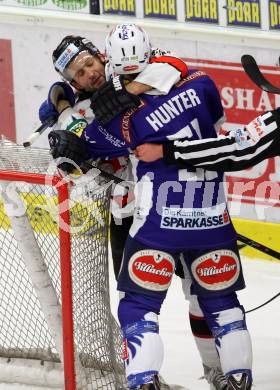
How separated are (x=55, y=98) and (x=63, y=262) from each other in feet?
2.01

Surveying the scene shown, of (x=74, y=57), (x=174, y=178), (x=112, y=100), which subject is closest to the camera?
(x=112, y=100)

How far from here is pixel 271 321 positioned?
18.4 feet

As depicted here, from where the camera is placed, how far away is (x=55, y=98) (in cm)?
447

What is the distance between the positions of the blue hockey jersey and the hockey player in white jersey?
0.18ft

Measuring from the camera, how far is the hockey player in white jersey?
4.04 metres

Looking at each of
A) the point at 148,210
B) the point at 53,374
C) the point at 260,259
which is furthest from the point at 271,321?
the point at 148,210

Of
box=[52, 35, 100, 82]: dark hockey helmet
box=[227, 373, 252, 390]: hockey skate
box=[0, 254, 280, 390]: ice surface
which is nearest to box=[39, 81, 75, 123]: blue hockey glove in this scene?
box=[52, 35, 100, 82]: dark hockey helmet

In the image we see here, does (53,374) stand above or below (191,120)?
below

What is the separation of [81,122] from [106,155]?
0.47 ft

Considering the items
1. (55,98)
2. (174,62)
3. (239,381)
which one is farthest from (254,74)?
(239,381)

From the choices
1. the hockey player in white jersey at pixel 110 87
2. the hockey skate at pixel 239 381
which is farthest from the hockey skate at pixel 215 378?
the hockey skate at pixel 239 381

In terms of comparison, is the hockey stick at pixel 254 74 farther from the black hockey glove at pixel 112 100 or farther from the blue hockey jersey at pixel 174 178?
the black hockey glove at pixel 112 100

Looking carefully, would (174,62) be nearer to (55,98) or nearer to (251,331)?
(55,98)

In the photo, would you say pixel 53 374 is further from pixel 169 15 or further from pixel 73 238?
pixel 169 15
